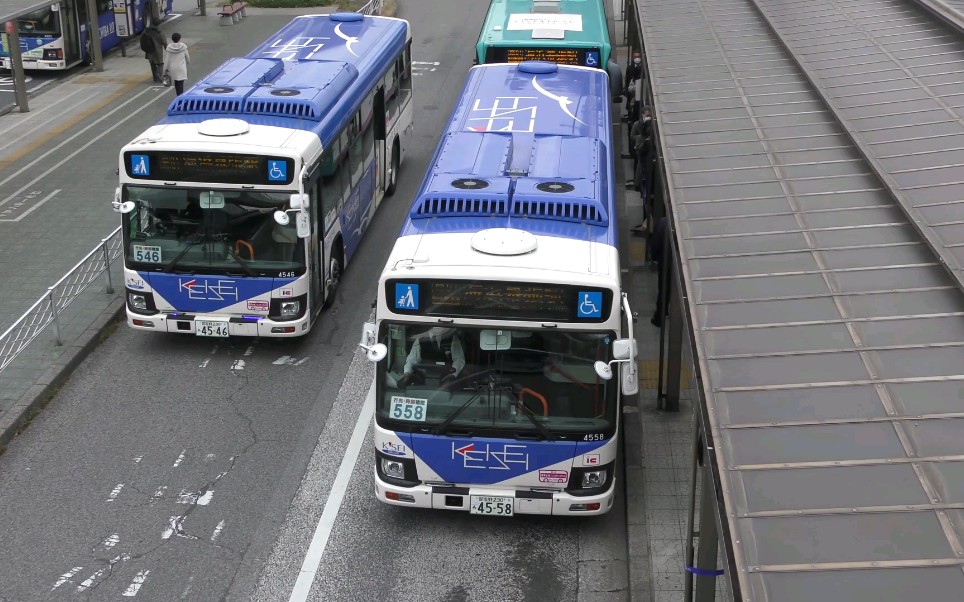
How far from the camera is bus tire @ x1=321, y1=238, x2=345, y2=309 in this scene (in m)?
15.0

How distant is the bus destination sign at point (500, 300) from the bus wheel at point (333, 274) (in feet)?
18.8

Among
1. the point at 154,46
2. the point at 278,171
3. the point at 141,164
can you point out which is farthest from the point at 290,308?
the point at 154,46

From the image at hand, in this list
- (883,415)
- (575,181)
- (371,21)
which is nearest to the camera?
(883,415)

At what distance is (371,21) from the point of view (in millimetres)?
20594

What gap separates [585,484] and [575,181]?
10.1 feet

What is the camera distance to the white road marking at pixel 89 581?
9.52 meters

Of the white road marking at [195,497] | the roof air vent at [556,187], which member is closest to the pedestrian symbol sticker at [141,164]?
the white road marking at [195,497]

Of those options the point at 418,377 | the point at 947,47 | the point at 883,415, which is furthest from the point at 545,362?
the point at 947,47

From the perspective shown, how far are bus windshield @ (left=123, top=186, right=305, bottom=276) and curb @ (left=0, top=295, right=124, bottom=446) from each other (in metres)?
1.53

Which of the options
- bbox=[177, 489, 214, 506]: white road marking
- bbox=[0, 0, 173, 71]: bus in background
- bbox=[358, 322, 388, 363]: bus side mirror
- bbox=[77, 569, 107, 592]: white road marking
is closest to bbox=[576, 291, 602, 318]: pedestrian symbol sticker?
bbox=[358, 322, 388, 363]: bus side mirror

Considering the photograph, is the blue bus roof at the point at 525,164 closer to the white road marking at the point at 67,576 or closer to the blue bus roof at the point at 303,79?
the blue bus roof at the point at 303,79

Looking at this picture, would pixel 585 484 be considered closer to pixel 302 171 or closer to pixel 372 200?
pixel 302 171

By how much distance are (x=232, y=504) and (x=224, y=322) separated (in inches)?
127

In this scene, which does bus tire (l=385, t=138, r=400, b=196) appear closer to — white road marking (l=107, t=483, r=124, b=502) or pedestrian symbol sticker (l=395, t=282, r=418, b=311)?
white road marking (l=107, t=483, r=124, b=502)
